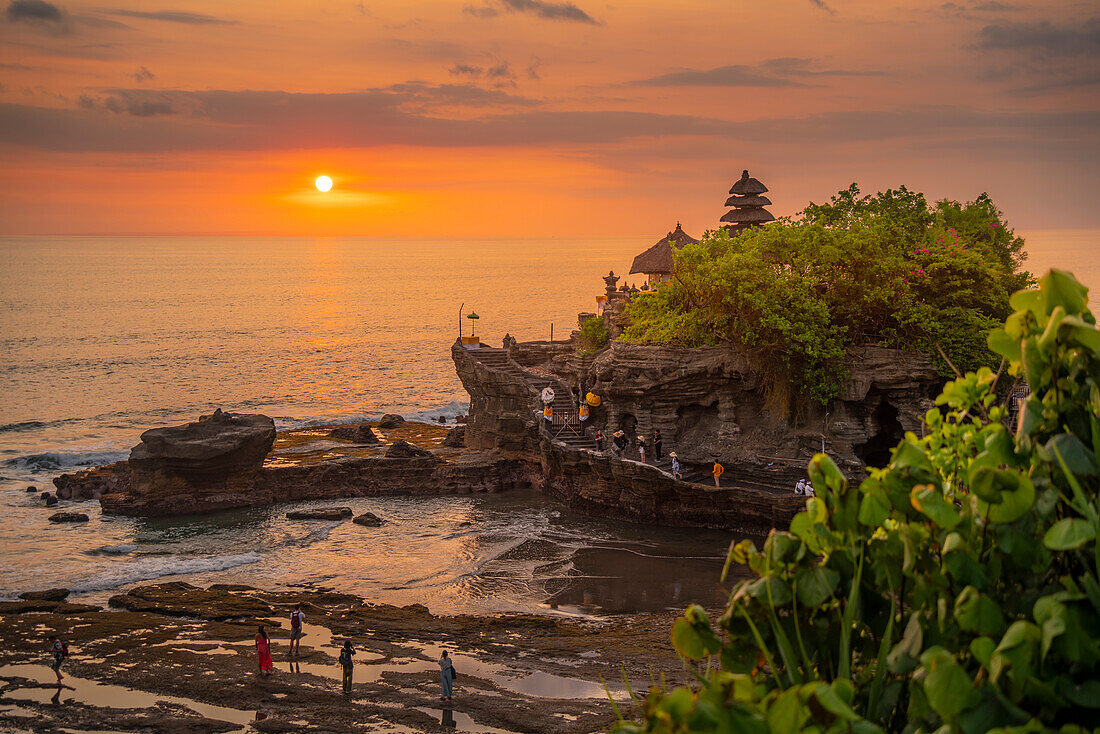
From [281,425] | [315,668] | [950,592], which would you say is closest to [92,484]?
[281,425]

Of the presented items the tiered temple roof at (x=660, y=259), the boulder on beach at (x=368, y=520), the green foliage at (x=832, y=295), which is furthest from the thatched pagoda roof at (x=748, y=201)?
the boulder on beach at (x=368, y=520)

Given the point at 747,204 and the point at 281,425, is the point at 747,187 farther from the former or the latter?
the point at 281,425

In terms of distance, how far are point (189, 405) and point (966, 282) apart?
6728 centimetres

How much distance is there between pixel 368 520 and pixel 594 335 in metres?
16.2

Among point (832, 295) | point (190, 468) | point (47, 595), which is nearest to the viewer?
point (47, 595)

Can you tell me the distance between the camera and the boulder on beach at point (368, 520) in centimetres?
4553

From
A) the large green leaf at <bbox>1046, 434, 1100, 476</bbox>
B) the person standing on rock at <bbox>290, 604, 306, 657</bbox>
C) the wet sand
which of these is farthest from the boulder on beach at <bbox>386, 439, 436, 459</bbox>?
the large green leaf at <bbox>1046, 434, 1100, 476</bbox>

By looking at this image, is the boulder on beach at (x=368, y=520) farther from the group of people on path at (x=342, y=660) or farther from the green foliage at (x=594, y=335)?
the group of people on path at (x=342, y=660)

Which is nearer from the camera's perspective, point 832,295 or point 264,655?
point 264,655

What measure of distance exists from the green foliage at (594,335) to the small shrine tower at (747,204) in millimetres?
8746

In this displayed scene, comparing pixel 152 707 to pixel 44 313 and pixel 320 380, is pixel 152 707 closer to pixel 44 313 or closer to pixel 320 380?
pixel 320 380

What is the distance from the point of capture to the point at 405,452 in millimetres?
55531

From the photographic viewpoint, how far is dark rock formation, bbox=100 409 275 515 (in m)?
47.2

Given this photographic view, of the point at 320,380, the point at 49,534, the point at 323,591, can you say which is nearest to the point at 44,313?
the point at 320,380
